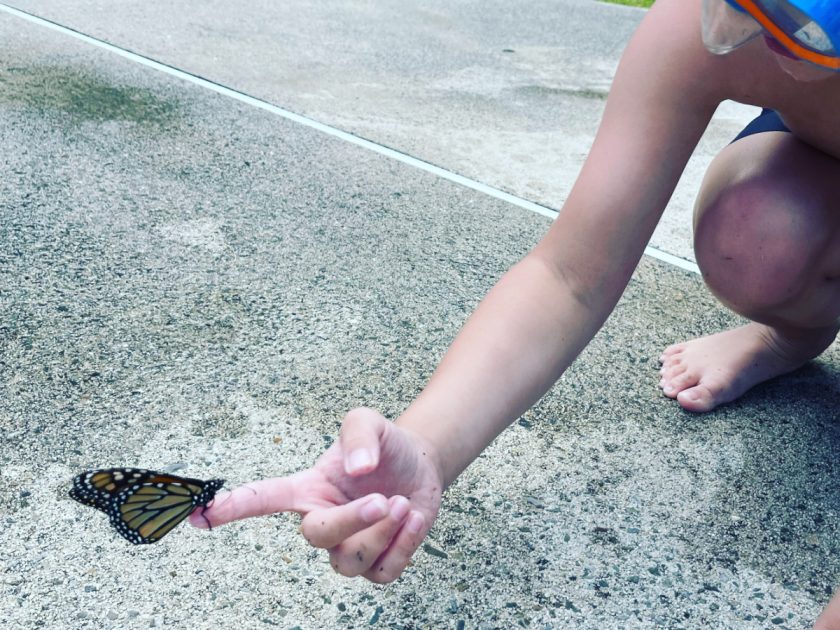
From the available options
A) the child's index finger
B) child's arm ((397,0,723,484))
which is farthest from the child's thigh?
the child's index finger

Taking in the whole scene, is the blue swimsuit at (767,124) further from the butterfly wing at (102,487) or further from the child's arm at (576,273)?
the butterfly wing at (102,487)

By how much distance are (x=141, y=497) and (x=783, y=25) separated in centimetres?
89

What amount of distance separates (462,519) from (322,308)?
0.75 m

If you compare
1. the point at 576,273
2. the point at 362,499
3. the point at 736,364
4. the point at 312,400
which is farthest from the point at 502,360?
the point at 736,364

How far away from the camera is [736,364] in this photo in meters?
1.81

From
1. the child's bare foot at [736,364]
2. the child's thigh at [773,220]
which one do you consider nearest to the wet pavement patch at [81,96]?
the child's bare foot at [736,364]

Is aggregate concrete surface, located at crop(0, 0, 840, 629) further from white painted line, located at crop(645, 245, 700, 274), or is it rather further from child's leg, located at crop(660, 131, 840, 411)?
child's leg, located at crop(660, 131, 840, 411)

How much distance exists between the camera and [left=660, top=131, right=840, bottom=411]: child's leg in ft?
4.67

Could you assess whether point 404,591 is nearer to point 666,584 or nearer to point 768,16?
point 666,584

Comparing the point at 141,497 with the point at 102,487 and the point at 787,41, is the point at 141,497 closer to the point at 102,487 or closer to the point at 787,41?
the point at 102,487

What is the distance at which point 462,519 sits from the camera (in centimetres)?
147

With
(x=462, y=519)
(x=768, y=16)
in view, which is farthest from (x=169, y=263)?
(x=768, y=16)

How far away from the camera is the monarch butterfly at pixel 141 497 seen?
1055 millimetres

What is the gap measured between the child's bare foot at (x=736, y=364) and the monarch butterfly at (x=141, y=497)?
108 centimetres
